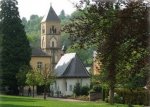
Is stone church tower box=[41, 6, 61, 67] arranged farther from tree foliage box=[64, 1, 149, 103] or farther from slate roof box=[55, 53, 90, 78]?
tree foliage box=[64, 1, 149, 103]

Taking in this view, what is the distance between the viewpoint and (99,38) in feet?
40.9

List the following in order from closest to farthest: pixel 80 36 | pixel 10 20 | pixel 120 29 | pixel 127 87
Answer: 1. pixel 120 29
2. pixel 80 36
3. pixel 127 87
4. pixel 10 20

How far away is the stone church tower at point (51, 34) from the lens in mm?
110312

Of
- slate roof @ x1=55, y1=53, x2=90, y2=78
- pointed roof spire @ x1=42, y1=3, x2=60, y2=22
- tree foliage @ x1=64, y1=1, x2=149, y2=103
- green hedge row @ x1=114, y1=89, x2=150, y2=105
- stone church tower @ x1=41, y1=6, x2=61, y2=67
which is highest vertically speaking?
pointed roof spire @ x1=42, y1=3, x2=60, y2=22

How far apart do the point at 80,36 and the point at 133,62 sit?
1.61 metres

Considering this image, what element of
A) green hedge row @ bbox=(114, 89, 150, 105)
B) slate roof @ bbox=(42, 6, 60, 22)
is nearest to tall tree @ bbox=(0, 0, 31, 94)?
green hedge row @ bbox=(114, 89, 150, 105)

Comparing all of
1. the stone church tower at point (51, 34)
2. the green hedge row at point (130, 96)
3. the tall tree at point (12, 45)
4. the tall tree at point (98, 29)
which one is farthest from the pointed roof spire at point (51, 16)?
the tall tree at point (98, 29)

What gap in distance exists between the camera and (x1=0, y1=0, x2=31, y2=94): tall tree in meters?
65.2

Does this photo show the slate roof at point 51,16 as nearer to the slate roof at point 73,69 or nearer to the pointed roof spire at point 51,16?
the pointed roof spire at point 51,16

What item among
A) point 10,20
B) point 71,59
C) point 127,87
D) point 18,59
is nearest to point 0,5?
point 10,20

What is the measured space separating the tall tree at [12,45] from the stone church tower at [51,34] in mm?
42972

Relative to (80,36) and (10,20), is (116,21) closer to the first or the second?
(80,36)

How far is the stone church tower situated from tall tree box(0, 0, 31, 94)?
43.0 metres

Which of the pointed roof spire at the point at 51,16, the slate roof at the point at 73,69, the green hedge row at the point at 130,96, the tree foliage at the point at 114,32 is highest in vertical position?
the pointed roof spire at the point at 51,16
